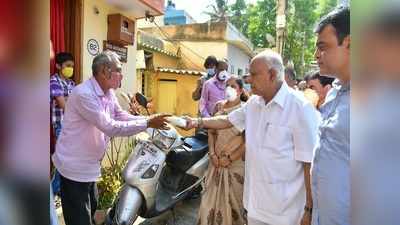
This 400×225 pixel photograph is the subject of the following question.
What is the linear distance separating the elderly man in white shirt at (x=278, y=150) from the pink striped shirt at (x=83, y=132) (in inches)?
45.1

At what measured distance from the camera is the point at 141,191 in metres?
3.85

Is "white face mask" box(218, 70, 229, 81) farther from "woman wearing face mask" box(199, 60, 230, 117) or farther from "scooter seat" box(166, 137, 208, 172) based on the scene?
"scooter seat" box(166, 137, 208, 172)

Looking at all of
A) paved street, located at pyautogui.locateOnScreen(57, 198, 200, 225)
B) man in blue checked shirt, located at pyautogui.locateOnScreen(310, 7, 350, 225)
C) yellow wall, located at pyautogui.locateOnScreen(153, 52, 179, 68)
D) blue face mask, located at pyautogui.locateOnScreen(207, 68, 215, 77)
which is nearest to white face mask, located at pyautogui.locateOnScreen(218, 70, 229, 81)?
blue face mask, located at pyautogui.locateOnScreen(207, 68, 215, 77)

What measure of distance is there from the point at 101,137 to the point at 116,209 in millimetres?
983

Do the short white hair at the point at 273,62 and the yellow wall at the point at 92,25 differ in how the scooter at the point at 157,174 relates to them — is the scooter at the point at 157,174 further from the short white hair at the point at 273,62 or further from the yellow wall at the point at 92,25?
the short white hair at the point at 273,62

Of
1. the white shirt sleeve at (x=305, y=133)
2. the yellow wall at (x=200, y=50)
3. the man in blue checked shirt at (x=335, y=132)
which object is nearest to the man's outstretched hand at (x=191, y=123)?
the white shirt sleeve at (x=305, y=133)

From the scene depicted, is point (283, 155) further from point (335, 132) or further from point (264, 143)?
point (335, 132)

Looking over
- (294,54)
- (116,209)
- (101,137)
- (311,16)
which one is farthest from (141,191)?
(311,16)

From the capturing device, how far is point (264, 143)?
98.3 inches

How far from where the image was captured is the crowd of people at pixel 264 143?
1.84m

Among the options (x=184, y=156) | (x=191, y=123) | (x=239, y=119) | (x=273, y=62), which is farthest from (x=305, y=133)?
(x=184, y=156)

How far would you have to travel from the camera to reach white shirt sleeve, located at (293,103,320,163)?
2.36 m

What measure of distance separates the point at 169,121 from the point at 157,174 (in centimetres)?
88
